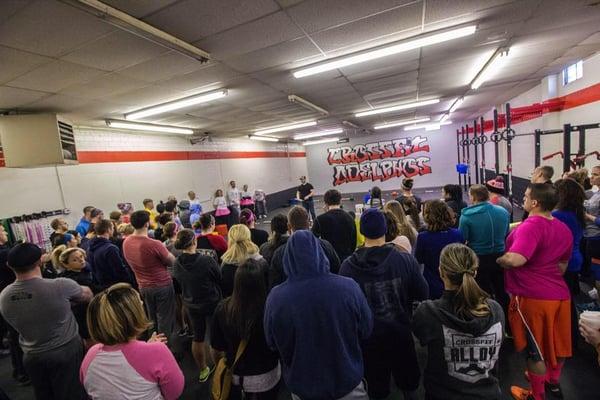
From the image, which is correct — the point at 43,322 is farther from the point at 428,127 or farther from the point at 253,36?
the point at 428,127

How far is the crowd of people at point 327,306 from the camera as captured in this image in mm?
1354

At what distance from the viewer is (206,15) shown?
8.45 feet

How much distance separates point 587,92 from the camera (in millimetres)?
5445

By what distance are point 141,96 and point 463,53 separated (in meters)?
5.10

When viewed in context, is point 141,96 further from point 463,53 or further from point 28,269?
point 463,53

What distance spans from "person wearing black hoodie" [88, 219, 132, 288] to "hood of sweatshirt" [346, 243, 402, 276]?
263cm

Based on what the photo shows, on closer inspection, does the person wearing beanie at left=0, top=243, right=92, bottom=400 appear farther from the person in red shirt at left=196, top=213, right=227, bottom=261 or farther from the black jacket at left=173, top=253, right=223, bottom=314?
the person in red shirt at left=196, top=213, right=227, bottom=261

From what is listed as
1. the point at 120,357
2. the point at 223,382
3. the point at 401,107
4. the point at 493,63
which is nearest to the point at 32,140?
the point at 120,357

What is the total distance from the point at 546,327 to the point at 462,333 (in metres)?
1.22

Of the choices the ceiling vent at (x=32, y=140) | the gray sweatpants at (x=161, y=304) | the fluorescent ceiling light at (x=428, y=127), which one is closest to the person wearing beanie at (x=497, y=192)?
the gray sweatpants at (x=161, y=304)

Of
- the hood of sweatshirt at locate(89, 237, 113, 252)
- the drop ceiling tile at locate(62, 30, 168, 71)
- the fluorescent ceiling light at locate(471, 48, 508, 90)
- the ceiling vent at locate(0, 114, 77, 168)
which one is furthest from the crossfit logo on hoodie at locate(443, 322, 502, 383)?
the ceiling vent at locate(0, 114, 77, 168)

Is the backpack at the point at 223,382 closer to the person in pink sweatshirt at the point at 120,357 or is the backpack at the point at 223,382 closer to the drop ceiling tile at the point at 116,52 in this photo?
the person in pink sweatshirt at the point at 120,357

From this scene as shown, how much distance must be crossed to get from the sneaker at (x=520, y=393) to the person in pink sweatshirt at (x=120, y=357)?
8.34 ft

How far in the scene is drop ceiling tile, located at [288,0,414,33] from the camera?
2602 millimetres
